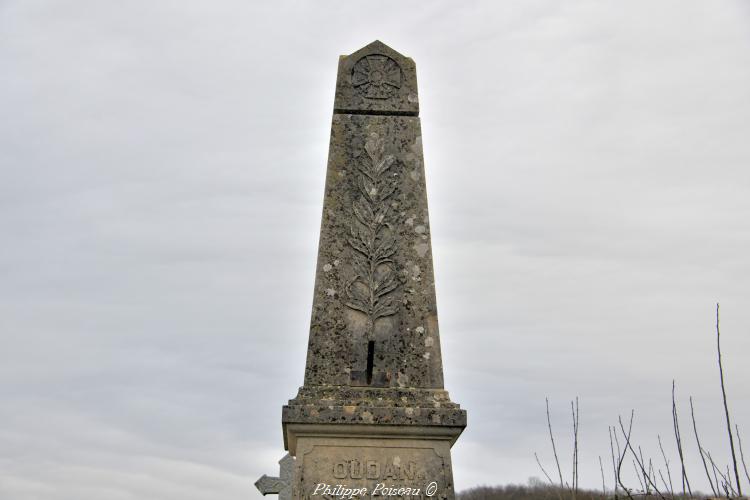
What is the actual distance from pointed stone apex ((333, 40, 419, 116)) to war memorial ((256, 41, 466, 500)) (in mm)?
11

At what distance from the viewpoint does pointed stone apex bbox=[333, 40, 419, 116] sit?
7.19 metres

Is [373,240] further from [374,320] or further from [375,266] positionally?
[374,320]

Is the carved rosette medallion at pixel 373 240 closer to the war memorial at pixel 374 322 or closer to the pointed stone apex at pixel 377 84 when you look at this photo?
the war memorial at pixel 374 322

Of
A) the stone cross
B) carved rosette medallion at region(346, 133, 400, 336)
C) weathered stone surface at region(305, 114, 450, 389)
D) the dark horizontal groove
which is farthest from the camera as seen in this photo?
the stone cross

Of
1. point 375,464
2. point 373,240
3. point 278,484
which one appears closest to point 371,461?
point 375,464

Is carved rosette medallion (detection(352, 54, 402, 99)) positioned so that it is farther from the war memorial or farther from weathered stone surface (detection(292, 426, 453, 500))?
weathered stone surface (detection(292, 426, 453, 500))

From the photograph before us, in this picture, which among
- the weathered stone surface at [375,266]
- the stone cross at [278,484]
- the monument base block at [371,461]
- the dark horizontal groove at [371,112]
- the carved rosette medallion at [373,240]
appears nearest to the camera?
the monument base block at [371,461]

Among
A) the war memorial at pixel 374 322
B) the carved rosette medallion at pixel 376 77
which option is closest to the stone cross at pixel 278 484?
the war memorial at pixel 374 322

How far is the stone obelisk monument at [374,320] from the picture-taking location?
5637 millimetres

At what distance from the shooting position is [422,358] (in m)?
6.13

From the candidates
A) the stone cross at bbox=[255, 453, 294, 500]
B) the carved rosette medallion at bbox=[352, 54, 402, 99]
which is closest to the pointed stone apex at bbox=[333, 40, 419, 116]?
the carved rosette medallion at bbox=[352, 54, 402, 99]

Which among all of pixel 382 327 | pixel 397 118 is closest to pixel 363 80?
pixel 397 118

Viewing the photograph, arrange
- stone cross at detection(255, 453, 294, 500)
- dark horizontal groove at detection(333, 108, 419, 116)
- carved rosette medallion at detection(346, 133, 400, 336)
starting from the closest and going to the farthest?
carved rosette medallion at detection(346, 133, 400, 336) < dark horizontal groove at detection(333, 108, 419, 116) < stone cross at detection(255, 453, 294, 500)

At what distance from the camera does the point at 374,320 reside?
6258 millimetres
